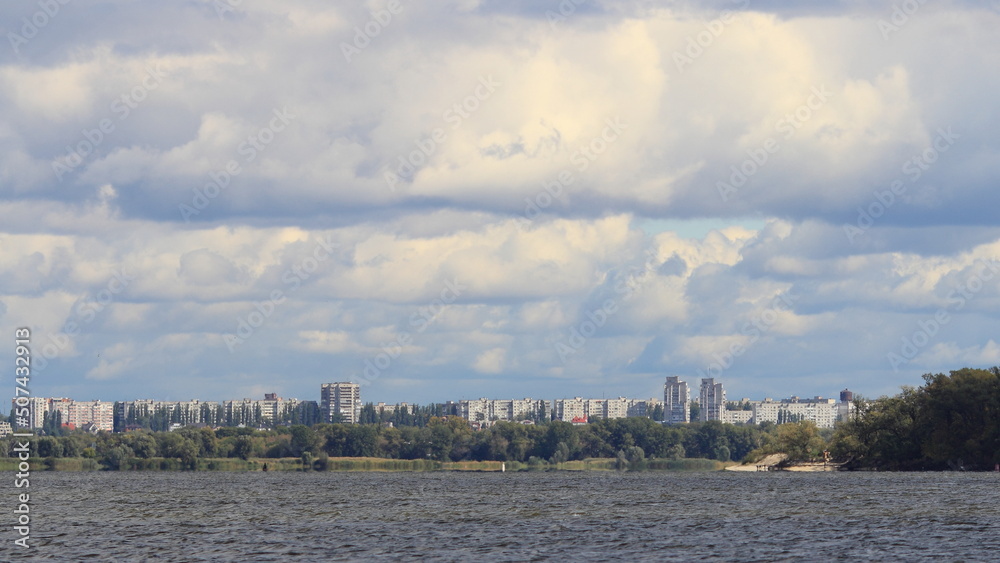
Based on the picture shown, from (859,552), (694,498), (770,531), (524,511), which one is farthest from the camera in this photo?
(694,498)

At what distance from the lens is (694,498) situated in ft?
419

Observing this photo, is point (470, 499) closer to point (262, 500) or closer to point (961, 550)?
point (262, 500)

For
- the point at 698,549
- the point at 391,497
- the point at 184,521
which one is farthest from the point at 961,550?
the point at 391,497

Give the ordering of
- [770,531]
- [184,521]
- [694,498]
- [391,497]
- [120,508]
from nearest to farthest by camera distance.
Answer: [770,531], [184,521], [120,508], [694,498], [391,497]

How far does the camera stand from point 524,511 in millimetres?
106125

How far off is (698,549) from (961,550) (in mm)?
14373

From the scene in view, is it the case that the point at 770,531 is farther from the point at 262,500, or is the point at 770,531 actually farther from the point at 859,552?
the point at 262,500

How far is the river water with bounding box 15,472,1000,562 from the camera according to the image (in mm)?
69688

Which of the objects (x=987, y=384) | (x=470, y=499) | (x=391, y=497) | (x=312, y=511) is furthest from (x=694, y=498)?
(x=987, y=384)

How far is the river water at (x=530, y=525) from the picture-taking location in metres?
69.7

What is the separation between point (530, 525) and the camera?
8931 centimetres

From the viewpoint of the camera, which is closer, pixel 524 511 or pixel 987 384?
pixel 524 511

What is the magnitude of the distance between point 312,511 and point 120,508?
2004cm

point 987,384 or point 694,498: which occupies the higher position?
point 987,384
